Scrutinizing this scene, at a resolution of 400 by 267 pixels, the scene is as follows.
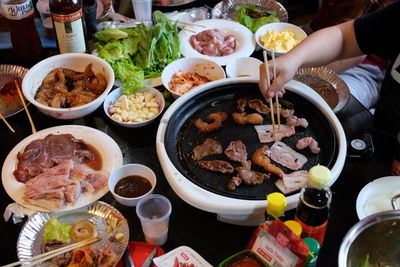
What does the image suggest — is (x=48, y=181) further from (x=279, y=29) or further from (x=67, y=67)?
(x=279, y=29)

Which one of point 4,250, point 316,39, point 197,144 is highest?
point 316,39

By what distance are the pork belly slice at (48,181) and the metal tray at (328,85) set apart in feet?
4.28

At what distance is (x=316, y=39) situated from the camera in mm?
2059

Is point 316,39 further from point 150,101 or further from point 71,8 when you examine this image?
point 71,8

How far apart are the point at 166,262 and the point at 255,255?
0.99 feet

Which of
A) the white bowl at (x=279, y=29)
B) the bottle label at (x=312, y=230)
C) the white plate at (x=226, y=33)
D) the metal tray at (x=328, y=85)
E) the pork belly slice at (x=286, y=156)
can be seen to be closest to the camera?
the bottle label at (x=312, y=230)

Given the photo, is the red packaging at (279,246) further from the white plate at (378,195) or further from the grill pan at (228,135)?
the white plate at (378,195)

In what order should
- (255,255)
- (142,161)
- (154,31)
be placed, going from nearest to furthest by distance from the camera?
(255,255) → (142,161) → (154,31)

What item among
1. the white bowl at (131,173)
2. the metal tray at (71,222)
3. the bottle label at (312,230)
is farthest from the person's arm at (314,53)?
the metal tray at (71,222)

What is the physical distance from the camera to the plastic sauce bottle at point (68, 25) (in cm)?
212

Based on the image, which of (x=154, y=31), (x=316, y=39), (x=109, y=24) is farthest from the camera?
(x=109, y=24)

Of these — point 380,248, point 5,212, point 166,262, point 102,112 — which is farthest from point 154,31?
point 380,248

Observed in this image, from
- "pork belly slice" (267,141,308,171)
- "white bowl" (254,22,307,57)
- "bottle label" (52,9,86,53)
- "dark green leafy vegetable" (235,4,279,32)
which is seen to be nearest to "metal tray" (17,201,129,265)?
"pork belly slice" (267,141,308,171)

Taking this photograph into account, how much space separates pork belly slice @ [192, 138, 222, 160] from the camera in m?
1.78
